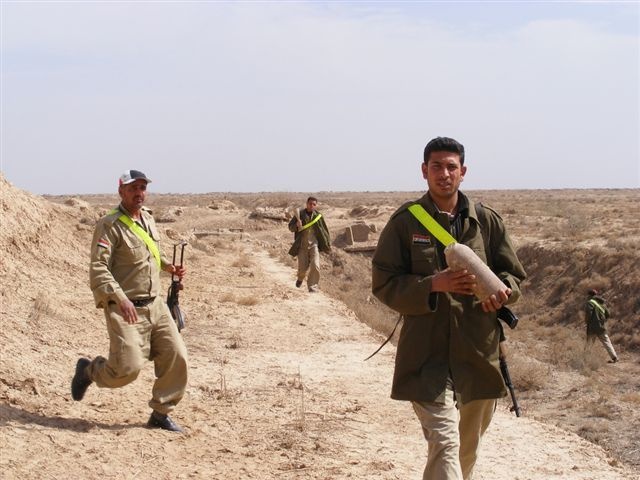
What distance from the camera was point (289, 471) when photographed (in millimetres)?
5832

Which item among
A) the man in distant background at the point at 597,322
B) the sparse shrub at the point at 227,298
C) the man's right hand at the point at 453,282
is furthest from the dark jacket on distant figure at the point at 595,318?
the man's right hand at the point at 453,282

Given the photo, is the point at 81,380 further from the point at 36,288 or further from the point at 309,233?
the point at 309,233

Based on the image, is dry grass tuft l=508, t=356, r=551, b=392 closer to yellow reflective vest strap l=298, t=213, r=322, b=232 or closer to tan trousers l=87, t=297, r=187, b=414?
yellow reflective vest strap l=298, t=213, r=322, b=232

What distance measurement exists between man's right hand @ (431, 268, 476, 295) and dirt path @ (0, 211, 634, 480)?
235 cm

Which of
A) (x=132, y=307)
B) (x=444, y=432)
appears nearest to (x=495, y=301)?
(x=444, y=432)

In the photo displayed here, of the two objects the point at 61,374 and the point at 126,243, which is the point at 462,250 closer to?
the point at 126,243

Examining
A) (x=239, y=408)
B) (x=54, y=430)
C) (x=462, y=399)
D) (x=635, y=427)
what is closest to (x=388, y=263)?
(x=462, y=399)

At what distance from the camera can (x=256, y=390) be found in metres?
8.29

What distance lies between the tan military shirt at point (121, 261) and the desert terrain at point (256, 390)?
103 centimetres

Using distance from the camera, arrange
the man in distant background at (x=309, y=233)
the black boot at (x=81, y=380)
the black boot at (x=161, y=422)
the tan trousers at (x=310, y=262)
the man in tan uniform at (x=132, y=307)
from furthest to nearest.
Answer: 1. the tan trousers at (x=310, y=262)
2. the man in distant background at (x=309, y=233)
3. the black boot at (x=161, y=422)
4. the black boot at (x=81, y=380)
5. the man in tan uniform at (x=132, y=307)

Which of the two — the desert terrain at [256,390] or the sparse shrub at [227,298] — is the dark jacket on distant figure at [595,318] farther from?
the sparse shrub at [227,298]

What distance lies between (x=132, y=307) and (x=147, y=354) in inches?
18.4

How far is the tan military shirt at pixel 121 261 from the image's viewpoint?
223 inches

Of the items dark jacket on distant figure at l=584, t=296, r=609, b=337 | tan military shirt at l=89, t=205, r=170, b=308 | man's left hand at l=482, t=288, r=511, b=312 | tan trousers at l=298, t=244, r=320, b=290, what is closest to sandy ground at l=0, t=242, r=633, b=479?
tan military shirt at l=89, t=205, r=170, b=308
